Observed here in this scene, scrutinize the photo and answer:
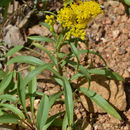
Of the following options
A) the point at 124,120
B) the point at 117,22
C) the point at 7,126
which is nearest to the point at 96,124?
the point at 124,120

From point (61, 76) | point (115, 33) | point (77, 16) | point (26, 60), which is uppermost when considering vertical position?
point (115, 33)

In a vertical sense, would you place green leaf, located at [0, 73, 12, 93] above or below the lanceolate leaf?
above

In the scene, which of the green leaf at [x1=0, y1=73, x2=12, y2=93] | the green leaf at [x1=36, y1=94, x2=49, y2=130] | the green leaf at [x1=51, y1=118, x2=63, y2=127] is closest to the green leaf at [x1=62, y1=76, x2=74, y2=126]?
the green leaf at [x1=36, y1=94, x2=49, y2=130]

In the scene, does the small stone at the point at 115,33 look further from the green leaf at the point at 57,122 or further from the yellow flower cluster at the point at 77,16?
the green leaf at the point at 57,122

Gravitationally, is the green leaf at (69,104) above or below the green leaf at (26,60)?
below

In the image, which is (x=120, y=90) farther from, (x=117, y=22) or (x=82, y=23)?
(x=117, y=22)

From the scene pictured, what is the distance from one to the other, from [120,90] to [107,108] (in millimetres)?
504

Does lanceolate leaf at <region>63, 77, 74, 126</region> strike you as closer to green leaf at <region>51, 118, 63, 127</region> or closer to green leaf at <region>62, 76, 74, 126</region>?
green leaf at <region>62, 76, 74, 126</region>

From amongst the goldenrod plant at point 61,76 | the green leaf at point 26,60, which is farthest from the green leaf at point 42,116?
the green leaf at point 26,60

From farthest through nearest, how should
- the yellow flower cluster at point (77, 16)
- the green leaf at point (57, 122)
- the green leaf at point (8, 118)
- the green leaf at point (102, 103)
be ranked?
the green leaf at point (57, 122), the green leaf at point (102, 103), the green leaf at point (8, 118), the yellow flower cluster at point (77, 16)

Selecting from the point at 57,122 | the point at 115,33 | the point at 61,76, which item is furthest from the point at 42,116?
the point at 115,33

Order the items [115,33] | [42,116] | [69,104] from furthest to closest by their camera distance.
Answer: [115,33] < [42,116] < [69,104]

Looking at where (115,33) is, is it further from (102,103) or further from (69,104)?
(69,104)

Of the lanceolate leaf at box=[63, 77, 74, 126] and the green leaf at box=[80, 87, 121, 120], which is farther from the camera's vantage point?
the green leaf at box=[80, 87, 121, 120]
